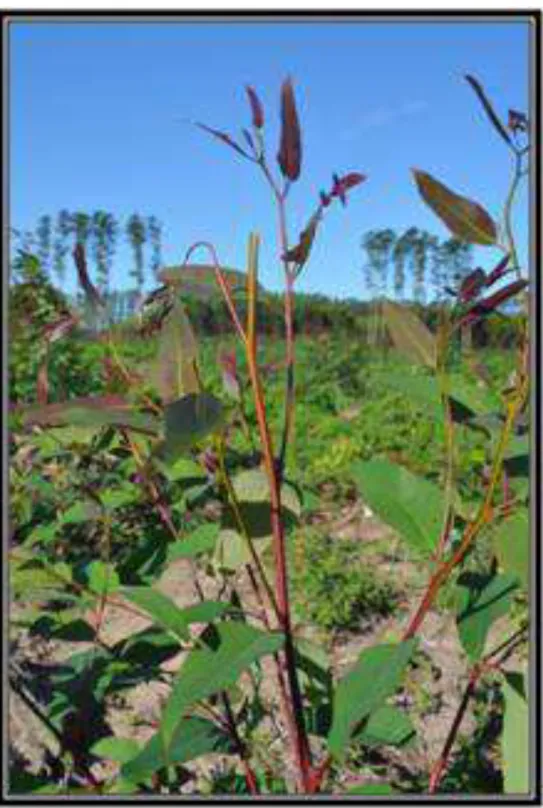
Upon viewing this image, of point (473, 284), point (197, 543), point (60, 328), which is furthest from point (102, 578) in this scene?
point (473, 284)

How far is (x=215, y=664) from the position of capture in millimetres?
740

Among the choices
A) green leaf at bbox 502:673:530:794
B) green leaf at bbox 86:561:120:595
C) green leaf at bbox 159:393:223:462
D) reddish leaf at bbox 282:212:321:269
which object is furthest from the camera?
green leaf at bbox 86:561:120:595

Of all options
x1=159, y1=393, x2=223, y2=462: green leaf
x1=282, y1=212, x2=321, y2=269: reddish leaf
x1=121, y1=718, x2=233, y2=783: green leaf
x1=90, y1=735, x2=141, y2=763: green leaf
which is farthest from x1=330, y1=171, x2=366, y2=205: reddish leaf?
x1=90, y1=735, x2=141, y2=763: green leaf

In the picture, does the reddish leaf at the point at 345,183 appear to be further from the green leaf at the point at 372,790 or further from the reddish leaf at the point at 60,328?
the green leaf at the point at 372,790

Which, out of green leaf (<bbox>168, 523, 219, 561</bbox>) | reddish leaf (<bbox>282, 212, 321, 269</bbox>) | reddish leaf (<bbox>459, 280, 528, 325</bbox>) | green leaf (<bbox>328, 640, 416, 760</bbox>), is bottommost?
green leaf (<bbox>328, 640, 416, 760</bbox>)

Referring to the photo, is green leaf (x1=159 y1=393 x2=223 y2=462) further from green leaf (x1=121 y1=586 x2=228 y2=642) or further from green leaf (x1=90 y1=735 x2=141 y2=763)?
green leaf (x1=90 y1=735 x2=141 y2=763)

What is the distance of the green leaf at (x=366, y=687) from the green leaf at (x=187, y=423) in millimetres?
227

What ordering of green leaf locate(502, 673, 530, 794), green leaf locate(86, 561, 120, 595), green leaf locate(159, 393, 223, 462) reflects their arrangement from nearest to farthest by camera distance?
green leaf locate(159, 393, 223, 462) → green leaf locate(502, 673, 530, 794) → green leaf locate(86, 561, 120, 595)

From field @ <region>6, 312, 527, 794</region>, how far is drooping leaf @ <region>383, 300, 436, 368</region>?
0.16 feet

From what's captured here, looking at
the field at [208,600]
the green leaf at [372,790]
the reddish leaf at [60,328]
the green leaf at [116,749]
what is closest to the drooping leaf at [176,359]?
the field at [208,600]

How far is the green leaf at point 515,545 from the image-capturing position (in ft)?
2.71

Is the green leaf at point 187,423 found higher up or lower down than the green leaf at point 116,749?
higher up

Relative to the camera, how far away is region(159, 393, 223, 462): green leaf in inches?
26.4

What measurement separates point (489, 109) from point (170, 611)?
0.47 metres
